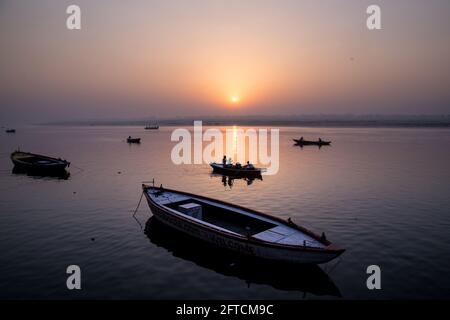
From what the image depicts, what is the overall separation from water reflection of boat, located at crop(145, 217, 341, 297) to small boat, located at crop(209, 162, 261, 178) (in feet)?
77.6

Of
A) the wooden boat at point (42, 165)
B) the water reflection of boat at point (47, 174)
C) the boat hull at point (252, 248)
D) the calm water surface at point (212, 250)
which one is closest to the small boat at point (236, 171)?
the calm water surface at point (212, 250)

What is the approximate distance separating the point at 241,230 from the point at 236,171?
24.4m

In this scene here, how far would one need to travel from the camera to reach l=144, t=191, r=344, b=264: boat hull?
15.4m

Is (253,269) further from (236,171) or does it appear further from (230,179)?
(236,171)

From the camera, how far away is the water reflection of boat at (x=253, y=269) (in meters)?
15.2

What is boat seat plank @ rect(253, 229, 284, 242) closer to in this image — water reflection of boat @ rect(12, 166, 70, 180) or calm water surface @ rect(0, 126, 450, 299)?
calm water surface @ rect(0, 126, 450, 299)

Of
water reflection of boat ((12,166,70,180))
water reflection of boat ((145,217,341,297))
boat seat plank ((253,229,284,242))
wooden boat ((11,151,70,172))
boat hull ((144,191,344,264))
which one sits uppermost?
wooden boat ((11,151,70,172))

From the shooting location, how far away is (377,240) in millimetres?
20312

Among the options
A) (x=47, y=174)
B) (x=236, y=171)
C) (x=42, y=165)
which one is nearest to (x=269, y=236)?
(x=236, y=171)

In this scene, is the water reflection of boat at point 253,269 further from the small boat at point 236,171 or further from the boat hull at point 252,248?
the small boat at point 236,171

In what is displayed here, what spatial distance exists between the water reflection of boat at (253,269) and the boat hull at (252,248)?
2.14ft

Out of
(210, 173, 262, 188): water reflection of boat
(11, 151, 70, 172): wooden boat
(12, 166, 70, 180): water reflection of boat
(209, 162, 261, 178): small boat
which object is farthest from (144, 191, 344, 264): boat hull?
(11, 151, 70, 172): wooden boat

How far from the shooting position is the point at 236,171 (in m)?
44.9
